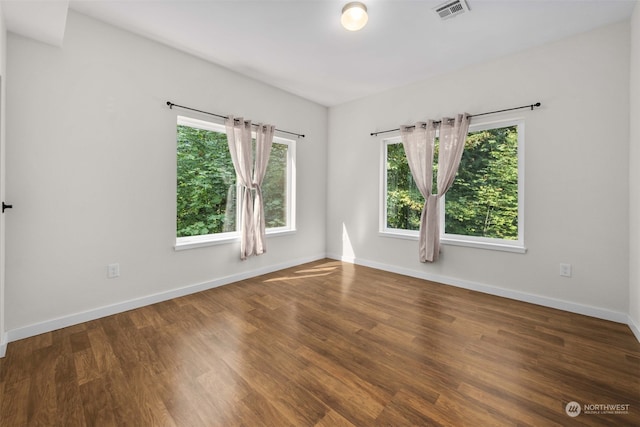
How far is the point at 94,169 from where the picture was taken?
2479mm

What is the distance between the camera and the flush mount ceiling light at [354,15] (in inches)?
88.0

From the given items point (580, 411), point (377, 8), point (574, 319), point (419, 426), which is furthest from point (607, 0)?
point (419, 426)

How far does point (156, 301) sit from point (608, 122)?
15.5 ft

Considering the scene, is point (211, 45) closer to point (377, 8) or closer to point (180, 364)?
point (377, 8)

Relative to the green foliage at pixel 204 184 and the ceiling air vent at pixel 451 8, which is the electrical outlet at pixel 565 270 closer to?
the ceiling air vent at pixel 451 8

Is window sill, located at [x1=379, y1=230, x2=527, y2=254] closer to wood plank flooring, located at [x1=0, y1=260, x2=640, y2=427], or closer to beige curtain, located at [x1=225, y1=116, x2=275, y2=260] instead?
wood plank flooring, located at [x1=0, y1=260, x2=640, y2=427]

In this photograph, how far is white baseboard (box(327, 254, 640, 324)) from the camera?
99.7 inches

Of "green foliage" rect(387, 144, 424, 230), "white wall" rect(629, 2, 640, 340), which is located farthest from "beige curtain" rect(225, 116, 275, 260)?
"white wall" rect(629, 2, 640, 340)

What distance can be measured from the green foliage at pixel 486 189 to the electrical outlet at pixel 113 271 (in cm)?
363

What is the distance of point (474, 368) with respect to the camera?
1791mm

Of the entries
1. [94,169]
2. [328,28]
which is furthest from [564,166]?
[94,169]

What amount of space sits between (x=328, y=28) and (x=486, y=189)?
2512mm

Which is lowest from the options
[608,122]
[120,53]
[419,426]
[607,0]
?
[419,426]

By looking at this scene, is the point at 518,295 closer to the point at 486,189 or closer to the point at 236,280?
the point at 486,189
